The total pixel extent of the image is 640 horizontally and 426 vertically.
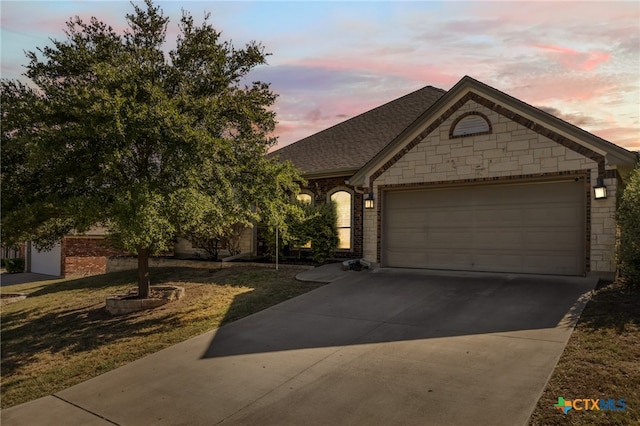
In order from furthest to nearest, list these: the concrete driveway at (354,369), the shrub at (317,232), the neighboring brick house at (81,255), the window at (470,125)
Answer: the neighboring brick house at (81,255) → the shrub at (317,232) → the window at (470,125) → the concrete driveway at (354,369)

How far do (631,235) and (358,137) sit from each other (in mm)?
10646

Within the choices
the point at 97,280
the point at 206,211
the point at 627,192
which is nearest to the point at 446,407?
the point at 206,211

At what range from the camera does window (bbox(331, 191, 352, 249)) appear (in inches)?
600

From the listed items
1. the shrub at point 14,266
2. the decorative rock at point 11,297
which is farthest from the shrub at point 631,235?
the shrub at point 14,266

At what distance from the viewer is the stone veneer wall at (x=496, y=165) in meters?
9.65

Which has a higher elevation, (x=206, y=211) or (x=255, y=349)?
(x=206, y=211)

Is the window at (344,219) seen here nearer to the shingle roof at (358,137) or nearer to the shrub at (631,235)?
the shingle roof at (358,137)

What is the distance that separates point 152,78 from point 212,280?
6663 mm

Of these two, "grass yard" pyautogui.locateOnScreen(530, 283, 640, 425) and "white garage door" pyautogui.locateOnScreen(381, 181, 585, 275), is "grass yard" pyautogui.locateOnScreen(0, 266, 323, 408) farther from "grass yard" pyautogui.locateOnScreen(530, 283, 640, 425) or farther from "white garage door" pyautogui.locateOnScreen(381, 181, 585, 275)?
"grass yard" pyautogui.locateOnScreen(530, 283, 640, 425)

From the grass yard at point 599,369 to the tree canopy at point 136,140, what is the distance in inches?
249

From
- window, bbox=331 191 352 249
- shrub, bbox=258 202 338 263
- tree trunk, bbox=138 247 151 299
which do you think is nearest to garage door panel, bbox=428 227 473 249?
window, bbox=331 191 352 249

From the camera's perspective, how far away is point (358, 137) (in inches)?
678

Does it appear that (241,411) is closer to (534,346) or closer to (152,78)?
(534,346)

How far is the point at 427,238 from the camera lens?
487 inches
